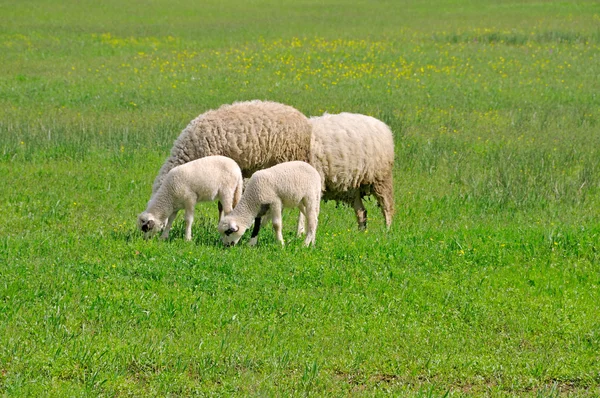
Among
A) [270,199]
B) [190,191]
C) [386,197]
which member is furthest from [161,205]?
[386,197]

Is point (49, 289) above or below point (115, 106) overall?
above

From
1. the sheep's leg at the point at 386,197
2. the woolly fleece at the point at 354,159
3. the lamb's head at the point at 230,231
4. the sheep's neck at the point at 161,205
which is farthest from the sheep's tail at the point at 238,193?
the sheep's leg at the point at 386,197

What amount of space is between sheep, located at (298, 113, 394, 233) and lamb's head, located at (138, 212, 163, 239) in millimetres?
2536

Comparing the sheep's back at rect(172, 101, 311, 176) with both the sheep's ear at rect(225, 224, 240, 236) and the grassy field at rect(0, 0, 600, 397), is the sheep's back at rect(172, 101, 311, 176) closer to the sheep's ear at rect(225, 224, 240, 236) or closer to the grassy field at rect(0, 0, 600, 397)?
the grassy field at rect(0, 0, 600, 397)

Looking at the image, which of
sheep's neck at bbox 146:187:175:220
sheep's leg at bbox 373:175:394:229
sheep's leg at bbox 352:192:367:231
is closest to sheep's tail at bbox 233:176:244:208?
sheep's neck at bbox 146:187:175:220

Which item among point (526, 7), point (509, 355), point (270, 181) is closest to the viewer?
point (509, 355)

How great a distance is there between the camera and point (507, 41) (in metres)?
34.8

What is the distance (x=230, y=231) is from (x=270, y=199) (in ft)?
1.83

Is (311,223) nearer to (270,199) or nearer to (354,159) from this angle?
(270,199)

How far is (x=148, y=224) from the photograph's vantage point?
32.6 ft

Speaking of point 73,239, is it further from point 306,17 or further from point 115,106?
point 306,17

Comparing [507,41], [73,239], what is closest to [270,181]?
[73,239]

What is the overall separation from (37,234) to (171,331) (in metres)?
3.51

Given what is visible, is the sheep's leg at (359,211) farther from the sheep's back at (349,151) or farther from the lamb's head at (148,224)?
the lamb's head at (148,224)
